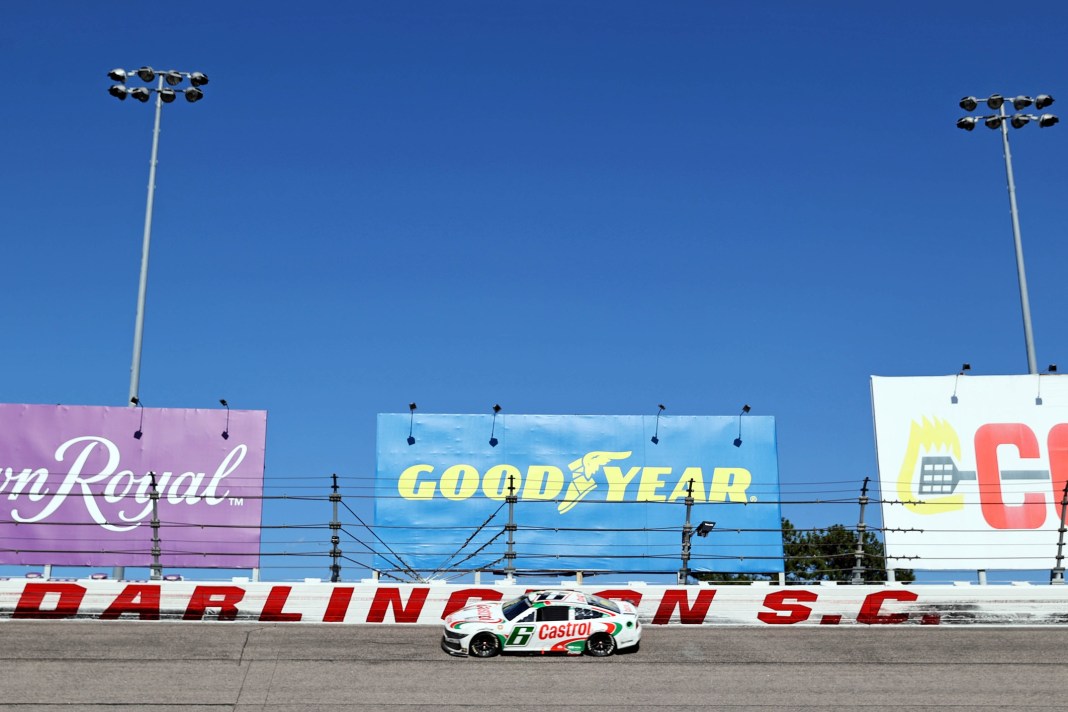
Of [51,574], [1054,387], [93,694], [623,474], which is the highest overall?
[1054,387]

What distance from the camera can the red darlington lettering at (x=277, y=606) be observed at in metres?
26.8

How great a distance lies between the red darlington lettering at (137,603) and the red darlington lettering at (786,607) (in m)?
12.4

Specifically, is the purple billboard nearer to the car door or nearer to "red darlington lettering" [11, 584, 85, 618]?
"red darlington lettering" [11, 584, 85, 618]

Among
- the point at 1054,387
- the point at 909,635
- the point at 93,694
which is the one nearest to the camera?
the point at 93,694

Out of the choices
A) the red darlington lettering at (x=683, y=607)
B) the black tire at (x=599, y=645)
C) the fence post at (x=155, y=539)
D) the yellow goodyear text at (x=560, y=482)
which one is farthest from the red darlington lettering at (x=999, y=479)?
the fence post at (x=155, y=539)

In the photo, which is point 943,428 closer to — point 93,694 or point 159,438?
point 159,438

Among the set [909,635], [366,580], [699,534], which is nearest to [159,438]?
[366,580]

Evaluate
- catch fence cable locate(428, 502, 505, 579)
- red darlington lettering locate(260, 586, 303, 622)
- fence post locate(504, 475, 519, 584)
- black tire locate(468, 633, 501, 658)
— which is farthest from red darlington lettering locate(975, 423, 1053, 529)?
red darlington lettering locate(260, 586, 303, 622)

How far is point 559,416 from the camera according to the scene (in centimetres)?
3212

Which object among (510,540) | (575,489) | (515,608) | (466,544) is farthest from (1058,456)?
(515,608)

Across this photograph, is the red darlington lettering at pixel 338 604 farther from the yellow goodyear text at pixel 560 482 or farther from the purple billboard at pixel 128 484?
the yellow goodyear text at pixel 560 482

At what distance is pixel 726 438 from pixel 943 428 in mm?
5231

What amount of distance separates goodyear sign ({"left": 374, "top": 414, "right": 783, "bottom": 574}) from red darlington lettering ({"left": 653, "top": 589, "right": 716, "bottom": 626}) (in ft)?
9.06

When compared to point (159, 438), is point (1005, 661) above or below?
below
